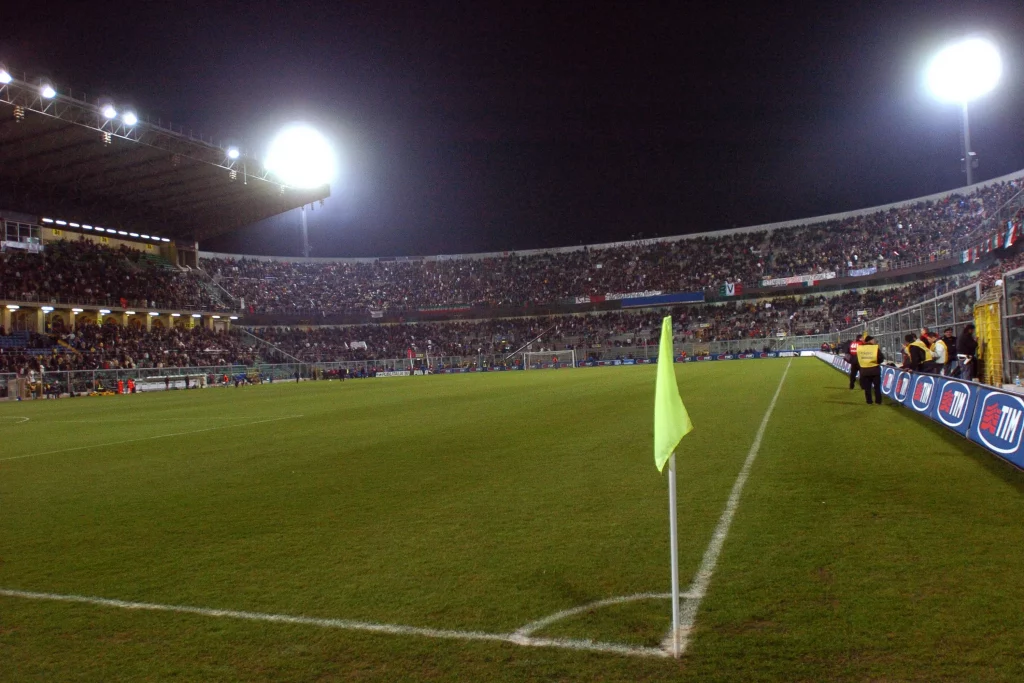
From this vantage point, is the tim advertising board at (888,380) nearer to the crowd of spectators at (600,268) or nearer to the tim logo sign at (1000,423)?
the tim logo sign at (1000,423)

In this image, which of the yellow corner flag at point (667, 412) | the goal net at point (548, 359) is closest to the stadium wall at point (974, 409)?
the yellow corner flag at point (667, 412)

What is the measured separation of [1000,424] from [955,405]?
7.95ft

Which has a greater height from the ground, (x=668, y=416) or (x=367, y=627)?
(x=668, y=416)

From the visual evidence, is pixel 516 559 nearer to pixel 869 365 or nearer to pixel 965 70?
pixel 869 365

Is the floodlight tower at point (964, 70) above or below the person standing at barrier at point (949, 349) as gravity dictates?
above

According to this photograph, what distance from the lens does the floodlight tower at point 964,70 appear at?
42000 mm

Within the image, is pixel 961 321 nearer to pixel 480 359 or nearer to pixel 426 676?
pixel 426 676

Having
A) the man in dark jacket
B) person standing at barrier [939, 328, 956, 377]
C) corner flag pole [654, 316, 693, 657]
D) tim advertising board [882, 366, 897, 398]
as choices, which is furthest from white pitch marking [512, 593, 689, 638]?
person standing at barrier [939, 328, 956, 377]

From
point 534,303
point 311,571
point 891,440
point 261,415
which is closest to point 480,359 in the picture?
point 534,303

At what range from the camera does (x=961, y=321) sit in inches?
611

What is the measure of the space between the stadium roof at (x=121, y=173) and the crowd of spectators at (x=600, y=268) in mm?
11183

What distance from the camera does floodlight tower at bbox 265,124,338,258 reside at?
46.6 metres

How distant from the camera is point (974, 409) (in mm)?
9156

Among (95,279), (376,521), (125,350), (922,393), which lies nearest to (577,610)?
(376,521)
